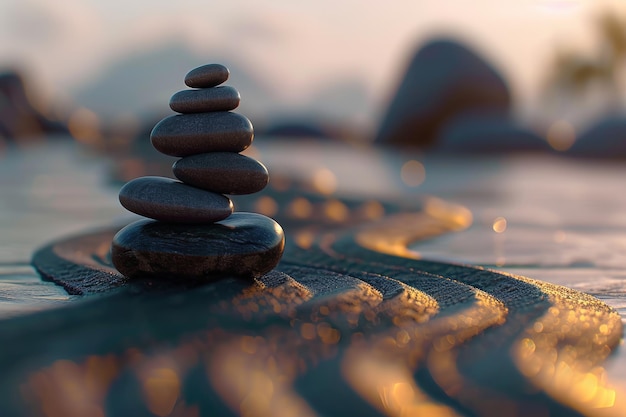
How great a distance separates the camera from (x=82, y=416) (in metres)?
1.86

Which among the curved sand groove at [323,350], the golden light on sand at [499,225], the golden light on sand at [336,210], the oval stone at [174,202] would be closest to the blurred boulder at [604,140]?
the golden light on sand at [499,225]

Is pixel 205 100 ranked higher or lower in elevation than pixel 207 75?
lower

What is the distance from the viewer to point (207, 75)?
342 cm

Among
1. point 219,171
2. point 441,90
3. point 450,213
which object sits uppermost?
point 441,90

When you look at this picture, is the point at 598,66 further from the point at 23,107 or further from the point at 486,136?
the point at 23,107

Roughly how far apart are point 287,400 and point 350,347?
1.45 feet

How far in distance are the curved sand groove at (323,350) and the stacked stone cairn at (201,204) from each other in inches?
4.8

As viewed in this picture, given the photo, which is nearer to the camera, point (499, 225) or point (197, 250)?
point (197, 250)

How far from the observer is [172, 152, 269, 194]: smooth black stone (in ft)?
11.1

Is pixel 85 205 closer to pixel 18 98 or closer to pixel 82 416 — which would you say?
pixel 82 416

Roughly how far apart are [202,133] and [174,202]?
0.34 m

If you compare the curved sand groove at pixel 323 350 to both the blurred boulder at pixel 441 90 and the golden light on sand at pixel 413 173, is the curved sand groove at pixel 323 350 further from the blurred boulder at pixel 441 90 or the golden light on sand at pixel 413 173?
the blurred boulder at pixel 441 90

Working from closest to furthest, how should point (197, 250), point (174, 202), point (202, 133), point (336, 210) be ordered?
point (197, 250)
point (174, 202)
point (202, 133)
point (336, 210)

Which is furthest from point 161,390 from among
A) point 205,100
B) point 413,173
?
point 413,173
